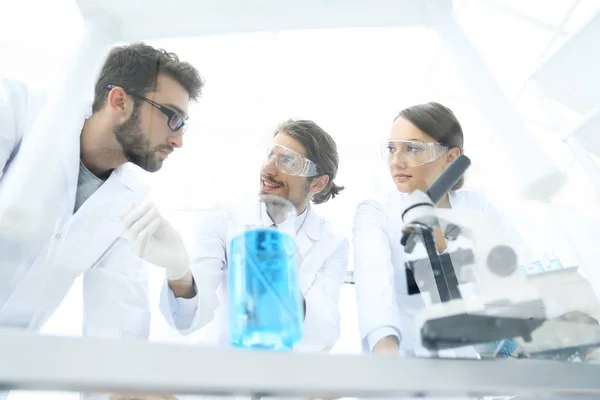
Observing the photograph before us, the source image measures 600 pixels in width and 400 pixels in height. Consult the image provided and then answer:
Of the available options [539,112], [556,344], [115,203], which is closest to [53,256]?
[115,203]

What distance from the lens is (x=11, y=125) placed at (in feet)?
4.50

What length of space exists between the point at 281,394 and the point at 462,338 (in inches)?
14.1

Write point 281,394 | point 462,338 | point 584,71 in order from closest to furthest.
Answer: point 281,394 → point 462,338 → point 584,71

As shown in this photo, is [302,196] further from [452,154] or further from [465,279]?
[465,279]

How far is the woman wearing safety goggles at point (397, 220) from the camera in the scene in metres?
1.20

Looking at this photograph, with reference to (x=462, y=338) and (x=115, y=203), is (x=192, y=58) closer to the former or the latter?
(x=115, y=203)

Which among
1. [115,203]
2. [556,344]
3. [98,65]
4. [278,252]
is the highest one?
[98,65]

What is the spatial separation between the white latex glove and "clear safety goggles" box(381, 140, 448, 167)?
29.7 inches

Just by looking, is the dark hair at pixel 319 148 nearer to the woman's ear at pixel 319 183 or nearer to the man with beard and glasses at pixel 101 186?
the woman's ear at pixel 319 183

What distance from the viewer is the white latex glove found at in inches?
39.4

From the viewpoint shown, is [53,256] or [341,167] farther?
[341,167]

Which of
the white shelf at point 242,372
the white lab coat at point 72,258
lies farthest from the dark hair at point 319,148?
the white shelf at point 242,372

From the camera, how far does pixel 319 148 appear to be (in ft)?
5.08

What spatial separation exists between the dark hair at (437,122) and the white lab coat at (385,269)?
173 mm
